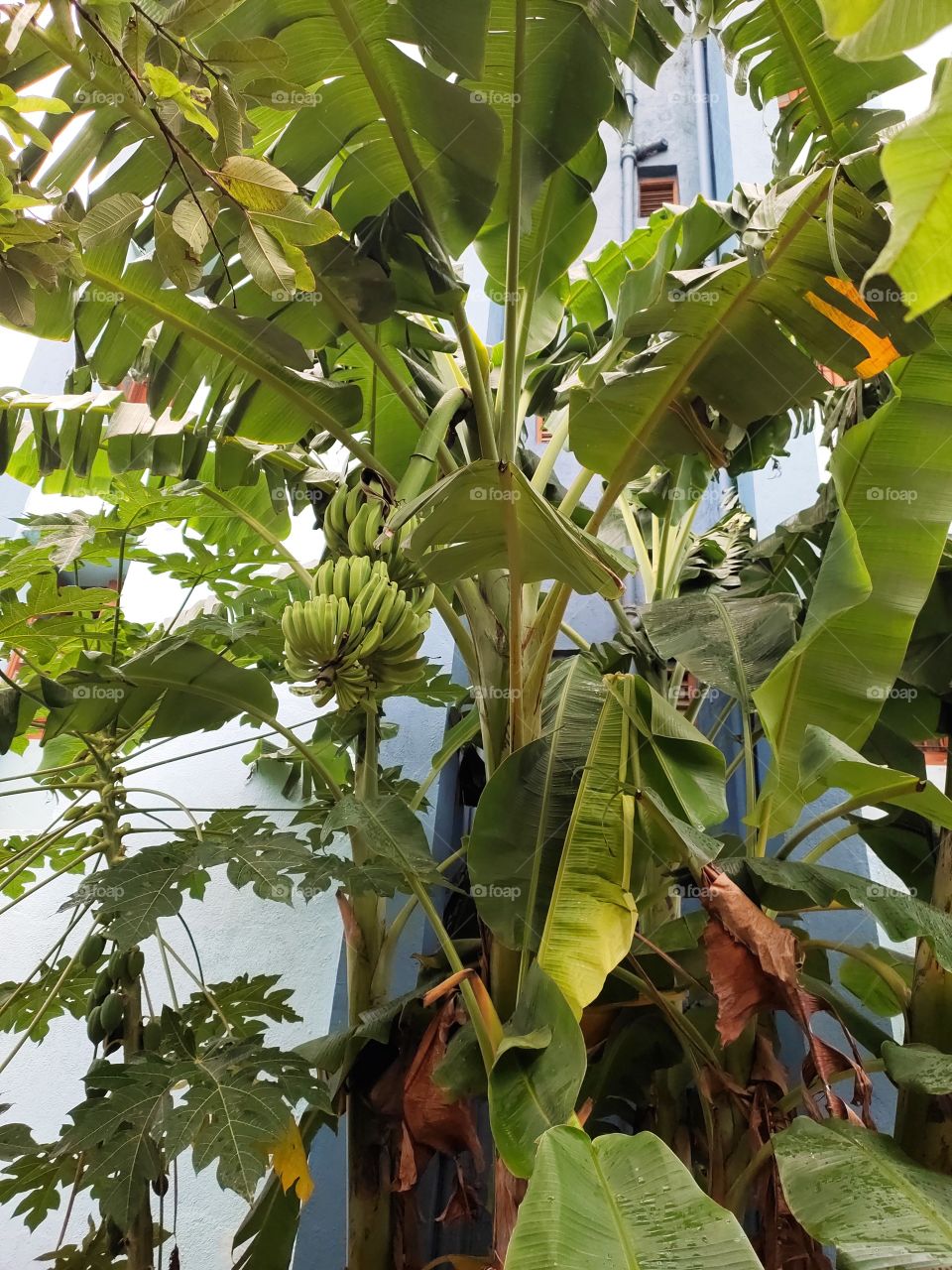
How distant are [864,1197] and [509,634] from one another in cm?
84

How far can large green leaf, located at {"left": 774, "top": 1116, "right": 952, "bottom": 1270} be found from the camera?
33.1 inches

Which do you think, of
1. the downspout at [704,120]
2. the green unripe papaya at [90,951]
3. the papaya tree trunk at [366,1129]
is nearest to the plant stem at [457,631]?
the papaya tree trunk at [366,1129]

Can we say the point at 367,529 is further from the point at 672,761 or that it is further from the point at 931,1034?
the point at 931,1034

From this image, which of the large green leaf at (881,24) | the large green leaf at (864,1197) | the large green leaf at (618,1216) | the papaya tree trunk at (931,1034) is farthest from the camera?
the papaya tree trunk at (931,1034)

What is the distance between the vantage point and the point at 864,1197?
944mm

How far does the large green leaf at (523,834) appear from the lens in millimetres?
1314

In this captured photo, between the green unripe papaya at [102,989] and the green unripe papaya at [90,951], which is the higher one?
the green unripe papaya at [90,951]

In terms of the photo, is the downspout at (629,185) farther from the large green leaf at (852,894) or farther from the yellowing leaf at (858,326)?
the large green leaf at (852,894)

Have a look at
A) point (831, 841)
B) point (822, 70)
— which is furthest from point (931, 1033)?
point (822, 70)

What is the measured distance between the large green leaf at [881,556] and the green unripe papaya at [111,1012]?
1.11 meters

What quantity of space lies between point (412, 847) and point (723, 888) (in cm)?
47

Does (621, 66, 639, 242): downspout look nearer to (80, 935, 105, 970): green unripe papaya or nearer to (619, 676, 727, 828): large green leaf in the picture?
(619, 676, 727, 828): large green leaf

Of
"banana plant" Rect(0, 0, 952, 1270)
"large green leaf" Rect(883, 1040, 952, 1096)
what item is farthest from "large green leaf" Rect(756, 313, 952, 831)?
"large green leaf" Rect(883, 1040, 952, 1096)

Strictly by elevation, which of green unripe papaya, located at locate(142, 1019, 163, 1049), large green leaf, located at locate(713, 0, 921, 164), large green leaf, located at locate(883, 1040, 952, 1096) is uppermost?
large green leaf, located at locate(713, 0, 921, 164)
